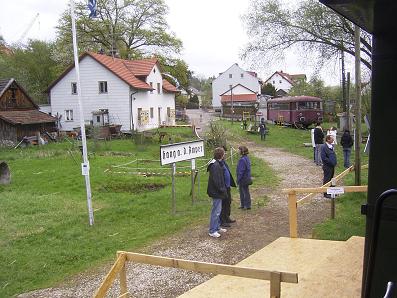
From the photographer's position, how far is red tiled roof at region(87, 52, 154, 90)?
123 ft

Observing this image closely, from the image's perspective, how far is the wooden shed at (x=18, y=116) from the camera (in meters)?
32.5

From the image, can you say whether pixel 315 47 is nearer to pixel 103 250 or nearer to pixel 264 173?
pixel 264 173

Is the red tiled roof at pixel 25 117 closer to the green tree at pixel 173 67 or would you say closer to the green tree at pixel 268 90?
the green tree at pixel 173 67

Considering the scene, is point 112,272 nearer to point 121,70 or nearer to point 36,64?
point 121,70

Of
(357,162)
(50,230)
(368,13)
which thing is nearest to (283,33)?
(357,162)

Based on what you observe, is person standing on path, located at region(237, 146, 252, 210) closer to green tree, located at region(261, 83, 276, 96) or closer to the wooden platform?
the wooden platform

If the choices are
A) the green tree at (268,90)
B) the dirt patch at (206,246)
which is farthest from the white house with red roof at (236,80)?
the dirt patch at (206,246)

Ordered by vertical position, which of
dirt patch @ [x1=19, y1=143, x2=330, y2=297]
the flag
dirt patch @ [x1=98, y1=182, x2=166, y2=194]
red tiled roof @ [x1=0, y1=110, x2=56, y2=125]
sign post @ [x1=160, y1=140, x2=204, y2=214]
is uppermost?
the flag

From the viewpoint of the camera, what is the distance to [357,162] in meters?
12.7

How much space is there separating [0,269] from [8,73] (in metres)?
42.2

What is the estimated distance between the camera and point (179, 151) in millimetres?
11805

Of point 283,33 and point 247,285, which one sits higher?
point 283,33

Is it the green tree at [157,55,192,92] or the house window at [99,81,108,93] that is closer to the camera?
the house window at [99,81,108,93]

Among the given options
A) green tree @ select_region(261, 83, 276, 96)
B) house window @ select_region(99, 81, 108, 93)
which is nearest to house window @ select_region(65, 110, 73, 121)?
house window @ select_region(99, 81, 108, 93)
